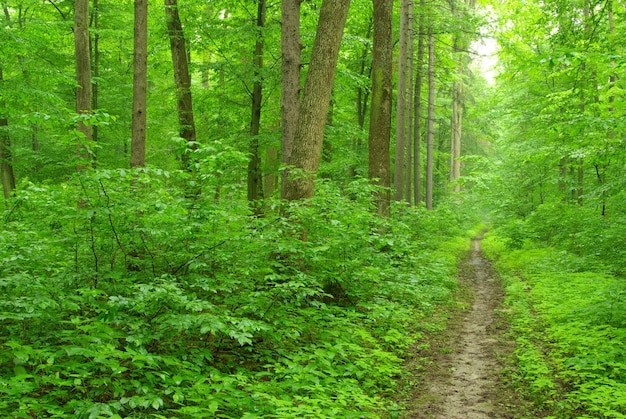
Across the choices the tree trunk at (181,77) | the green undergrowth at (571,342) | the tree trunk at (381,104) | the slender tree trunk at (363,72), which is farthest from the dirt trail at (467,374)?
the slender tree trunk at (363,72)

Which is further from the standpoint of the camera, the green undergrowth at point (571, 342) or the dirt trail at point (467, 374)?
the dirt trail at point (467, 374)

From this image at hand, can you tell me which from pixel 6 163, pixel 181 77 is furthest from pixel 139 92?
pixel 6 163

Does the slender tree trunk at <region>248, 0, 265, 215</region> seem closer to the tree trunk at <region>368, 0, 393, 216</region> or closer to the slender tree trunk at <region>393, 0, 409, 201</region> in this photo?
the tree trunk at <region>368, 0, 393, 216</region>

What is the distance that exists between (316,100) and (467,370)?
15.4 ft

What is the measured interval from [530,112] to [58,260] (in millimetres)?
21825

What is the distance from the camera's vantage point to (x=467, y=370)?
621 centimetres

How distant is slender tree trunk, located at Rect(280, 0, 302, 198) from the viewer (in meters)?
8.19

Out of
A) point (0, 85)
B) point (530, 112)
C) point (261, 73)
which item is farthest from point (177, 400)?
point (530, 112)

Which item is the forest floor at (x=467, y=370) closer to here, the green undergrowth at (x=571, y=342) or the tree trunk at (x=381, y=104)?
the green undergrowth at (x=571, y=342)

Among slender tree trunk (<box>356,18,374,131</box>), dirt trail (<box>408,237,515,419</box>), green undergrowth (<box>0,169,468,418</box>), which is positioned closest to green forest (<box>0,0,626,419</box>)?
green undergrowth (<box>0,169,468,418</box>)

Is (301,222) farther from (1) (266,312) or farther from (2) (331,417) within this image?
(2) (331,417)

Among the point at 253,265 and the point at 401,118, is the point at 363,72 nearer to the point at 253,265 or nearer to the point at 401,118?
the point at 401,118

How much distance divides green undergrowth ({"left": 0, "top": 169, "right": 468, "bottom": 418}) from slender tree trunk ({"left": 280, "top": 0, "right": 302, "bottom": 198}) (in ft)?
5.46

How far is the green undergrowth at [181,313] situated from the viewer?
13.0 feet
